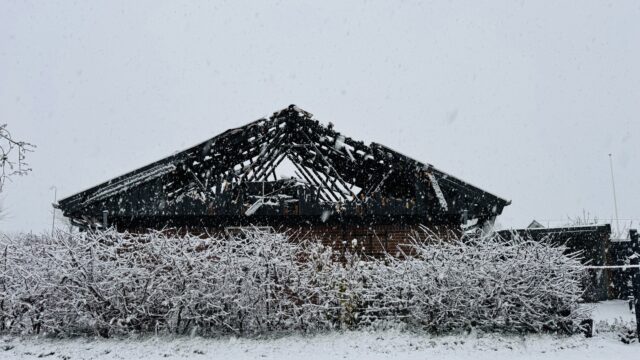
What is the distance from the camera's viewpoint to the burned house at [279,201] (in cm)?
1404

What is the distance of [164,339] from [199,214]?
6.10 m

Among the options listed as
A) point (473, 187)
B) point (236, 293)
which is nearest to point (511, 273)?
point (236, 293)

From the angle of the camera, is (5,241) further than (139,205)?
No

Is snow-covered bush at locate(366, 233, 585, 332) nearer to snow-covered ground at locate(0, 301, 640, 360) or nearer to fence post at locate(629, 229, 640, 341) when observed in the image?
snow-covered ground at locate(0, 301, 640, 360)

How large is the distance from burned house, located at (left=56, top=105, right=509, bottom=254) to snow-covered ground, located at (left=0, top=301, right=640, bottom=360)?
17.8ft

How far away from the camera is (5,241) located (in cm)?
1046

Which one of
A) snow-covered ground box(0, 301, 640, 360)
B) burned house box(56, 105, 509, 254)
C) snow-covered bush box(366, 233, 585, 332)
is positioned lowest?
snow-covered ground box(0, 301, 640, 360)

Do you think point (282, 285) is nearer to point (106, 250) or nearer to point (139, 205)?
point (106, 250)

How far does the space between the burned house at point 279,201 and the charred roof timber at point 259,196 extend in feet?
0.09

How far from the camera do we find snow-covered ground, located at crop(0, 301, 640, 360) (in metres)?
7.66

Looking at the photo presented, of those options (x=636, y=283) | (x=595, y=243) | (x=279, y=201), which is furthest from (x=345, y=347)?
(x=595, y=243)

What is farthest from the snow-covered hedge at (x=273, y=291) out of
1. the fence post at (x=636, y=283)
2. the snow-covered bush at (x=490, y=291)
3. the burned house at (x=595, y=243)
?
the burned house at (x=595, y=243)

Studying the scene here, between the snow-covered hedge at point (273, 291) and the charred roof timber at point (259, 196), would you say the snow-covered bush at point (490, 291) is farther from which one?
the charred roof timber at point (259, 196)

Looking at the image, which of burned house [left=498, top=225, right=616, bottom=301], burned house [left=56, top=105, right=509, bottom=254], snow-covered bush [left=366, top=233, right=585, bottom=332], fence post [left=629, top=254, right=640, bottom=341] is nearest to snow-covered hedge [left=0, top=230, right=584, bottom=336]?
snow-covered bush [left=366, top=233, right=585, bottom=332]
